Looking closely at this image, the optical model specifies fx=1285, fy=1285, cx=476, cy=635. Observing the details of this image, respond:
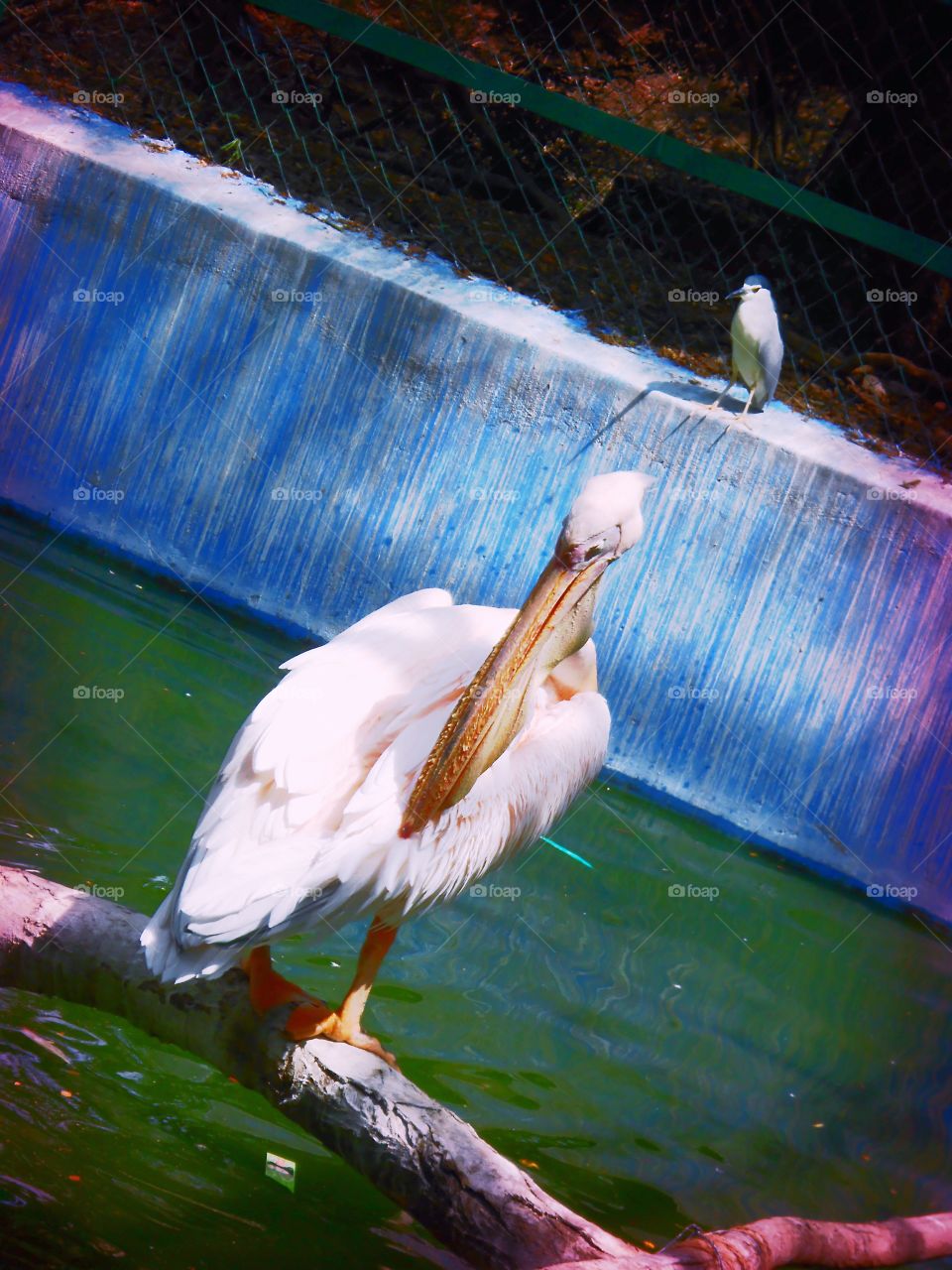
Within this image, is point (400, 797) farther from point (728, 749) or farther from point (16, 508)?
point (16, 508)

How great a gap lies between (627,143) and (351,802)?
14.5ft

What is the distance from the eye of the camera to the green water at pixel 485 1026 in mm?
2371

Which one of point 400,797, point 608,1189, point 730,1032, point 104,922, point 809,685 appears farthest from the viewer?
point 809,685

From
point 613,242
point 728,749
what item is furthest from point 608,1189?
point 613,242

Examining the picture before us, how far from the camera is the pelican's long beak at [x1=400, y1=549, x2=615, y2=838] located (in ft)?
7.45

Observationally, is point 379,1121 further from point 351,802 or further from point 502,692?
point 502,692

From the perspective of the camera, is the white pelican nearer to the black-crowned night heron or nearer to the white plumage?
the white plumage

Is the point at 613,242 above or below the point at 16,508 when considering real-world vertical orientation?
above

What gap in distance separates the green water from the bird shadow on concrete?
1469 millimetres

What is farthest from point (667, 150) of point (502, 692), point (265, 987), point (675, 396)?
point (265, 987)

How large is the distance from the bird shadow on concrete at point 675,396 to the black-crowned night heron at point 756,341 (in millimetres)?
89

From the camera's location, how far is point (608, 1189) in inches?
111

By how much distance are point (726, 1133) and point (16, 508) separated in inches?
158

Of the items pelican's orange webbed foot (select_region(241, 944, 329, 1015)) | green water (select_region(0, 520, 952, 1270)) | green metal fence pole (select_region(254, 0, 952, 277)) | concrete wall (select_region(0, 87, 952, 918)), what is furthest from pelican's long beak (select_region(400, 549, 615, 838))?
green metal fence pole (select_region(254, 0, 952, 277))
